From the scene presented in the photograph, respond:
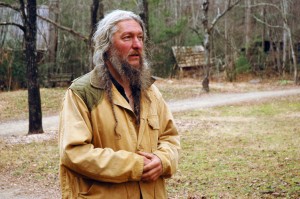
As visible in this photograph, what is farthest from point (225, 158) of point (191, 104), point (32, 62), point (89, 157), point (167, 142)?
point (191, 104)

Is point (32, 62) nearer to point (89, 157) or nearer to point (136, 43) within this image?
point (136, 43)

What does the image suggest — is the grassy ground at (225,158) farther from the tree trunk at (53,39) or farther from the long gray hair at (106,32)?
the tree trunk at (53,39)

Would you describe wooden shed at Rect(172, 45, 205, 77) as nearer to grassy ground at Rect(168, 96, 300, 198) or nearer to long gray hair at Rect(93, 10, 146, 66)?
grassy ground at Rect(168, 96, 300, 198)

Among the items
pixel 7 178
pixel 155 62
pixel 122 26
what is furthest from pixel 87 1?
pixel 122 26

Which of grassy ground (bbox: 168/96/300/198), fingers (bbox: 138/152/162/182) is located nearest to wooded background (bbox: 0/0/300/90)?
grassy ground (bbox: 168/96/300/198)

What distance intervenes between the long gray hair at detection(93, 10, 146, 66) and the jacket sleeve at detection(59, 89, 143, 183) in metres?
0.46

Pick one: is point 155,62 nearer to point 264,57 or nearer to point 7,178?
point 264,57

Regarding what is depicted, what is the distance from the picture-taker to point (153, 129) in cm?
293

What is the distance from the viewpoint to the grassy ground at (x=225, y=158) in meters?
7.06

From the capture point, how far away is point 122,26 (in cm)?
291

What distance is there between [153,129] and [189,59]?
3151cm

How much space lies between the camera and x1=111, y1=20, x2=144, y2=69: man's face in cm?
291

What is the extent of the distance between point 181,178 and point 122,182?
516cm

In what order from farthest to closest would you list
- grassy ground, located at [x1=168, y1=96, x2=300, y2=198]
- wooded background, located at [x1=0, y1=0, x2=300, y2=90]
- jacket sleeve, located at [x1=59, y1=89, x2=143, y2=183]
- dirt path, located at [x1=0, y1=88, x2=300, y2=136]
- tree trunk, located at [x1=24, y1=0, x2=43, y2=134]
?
1. wooded background, located at [x1=0, y1=0, x2=300, y2=90]
2. dirt path, located at [x1=0, y1=88, x2=300, y2=136]
3. tree trunk, located at [x1=24, y1=0, x2=43, y2=134]
4. grassy ground, located at [x1=168, y1=96, x2=300, y2=198]
5. jacket sleeve, located at [x1=59, y1=89, x2=143, y2=183]
